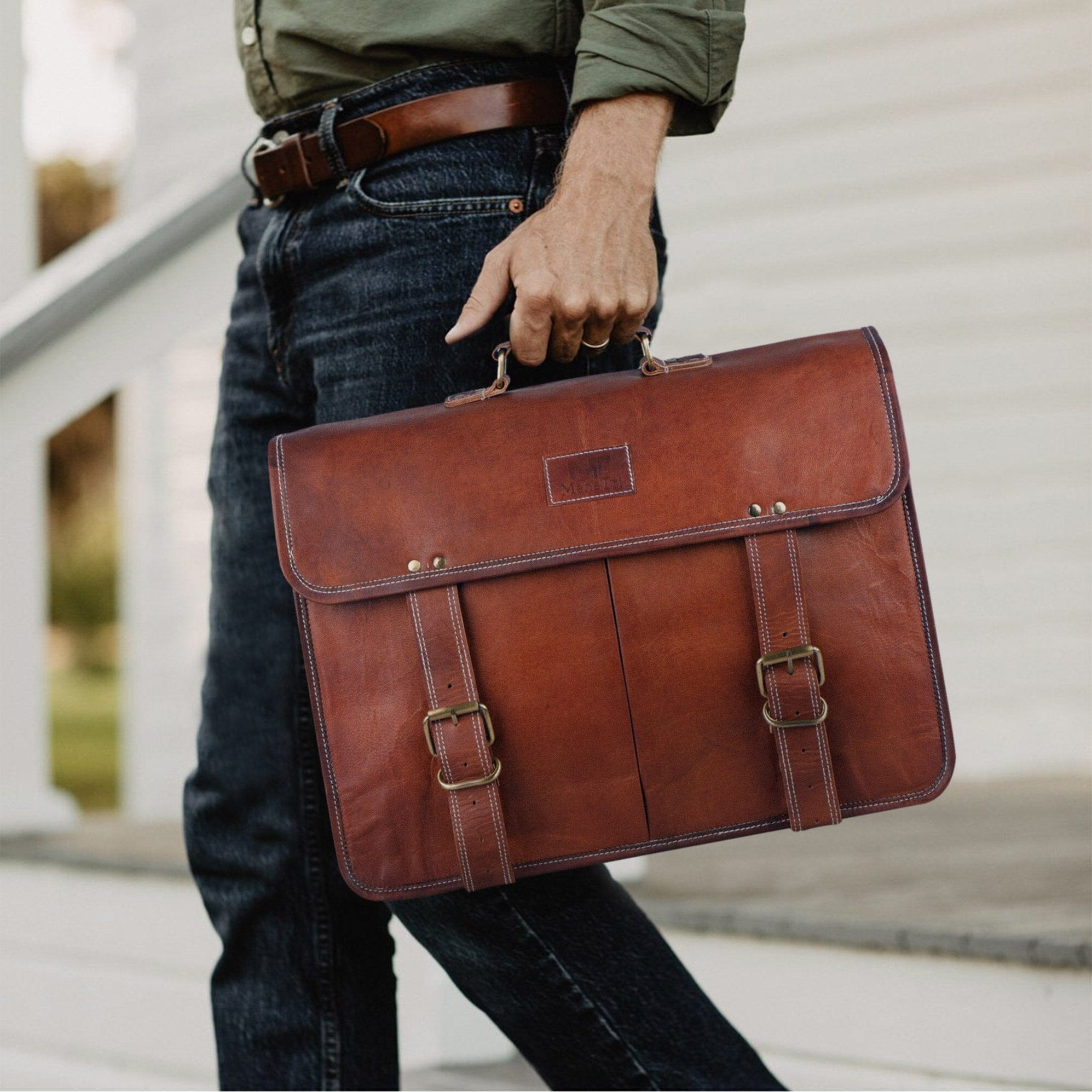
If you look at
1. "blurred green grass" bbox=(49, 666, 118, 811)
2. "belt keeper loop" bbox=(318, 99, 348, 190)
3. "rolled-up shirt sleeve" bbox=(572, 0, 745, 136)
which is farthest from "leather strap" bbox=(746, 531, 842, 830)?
"blurred green grass" bbox=(49, 666, 118, 811)

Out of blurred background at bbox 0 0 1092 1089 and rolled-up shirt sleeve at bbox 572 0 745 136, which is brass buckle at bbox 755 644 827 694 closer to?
rolled-up shirt sleeve at bbox 572 0 745 136

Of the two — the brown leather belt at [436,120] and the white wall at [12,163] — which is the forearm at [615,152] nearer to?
the brown leather belt at [436,120]

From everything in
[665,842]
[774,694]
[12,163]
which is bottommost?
[665,842]

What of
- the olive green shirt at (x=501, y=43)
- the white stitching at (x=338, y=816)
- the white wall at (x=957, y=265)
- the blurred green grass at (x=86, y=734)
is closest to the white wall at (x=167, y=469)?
the white wall at (x=957, y=265)

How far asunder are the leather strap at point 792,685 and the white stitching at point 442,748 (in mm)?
248

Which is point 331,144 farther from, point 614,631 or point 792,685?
point 792,685

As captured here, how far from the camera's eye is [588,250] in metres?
1.11

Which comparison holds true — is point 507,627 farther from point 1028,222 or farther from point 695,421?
point 1028,222

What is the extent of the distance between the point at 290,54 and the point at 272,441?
0.33m

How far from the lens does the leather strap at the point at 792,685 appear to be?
44.3 inches

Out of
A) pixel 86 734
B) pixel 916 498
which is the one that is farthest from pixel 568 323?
pixel 86 734

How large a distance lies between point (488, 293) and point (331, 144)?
8.2 inches

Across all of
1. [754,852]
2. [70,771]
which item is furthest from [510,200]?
[70,771]

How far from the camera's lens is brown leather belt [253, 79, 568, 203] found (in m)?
1.21
